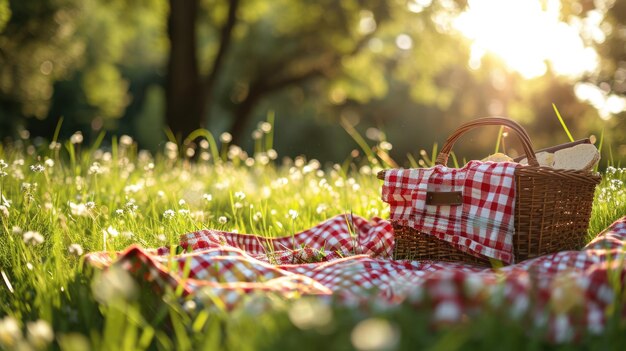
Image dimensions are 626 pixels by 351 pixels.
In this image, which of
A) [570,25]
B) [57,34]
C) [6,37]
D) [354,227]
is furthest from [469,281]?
[57,34]

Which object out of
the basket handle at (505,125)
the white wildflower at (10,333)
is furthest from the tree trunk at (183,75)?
the white wildflower at (10,333)

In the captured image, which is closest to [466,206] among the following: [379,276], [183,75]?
[379,276]

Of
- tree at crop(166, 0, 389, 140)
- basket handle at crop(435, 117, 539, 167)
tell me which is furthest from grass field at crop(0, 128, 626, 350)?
tree at crop(166, 0, 389, 140)

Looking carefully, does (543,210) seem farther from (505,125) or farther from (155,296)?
(155,296)

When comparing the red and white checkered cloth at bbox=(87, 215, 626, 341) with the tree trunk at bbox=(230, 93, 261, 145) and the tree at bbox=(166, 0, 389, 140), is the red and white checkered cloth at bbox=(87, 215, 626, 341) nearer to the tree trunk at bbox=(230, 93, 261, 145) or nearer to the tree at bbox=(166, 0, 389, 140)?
the tree at bbox=(166, 0, 389, 140)

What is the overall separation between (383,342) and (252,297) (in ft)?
2.97

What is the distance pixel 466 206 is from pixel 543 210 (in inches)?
14.6

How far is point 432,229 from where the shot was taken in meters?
3.27

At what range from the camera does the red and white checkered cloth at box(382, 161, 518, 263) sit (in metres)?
3.07

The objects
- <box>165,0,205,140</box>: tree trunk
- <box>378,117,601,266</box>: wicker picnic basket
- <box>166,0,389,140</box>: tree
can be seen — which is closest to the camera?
<box>378,117,601,266</box>: wicker picnic basket

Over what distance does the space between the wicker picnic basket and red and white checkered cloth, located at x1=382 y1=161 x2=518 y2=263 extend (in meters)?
0.06

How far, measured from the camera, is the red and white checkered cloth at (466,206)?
3072 millimetres

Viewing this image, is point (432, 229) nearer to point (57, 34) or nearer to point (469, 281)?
point (469, 281)

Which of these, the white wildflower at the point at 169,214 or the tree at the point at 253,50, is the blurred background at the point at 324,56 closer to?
the tree at the point at 253,50
